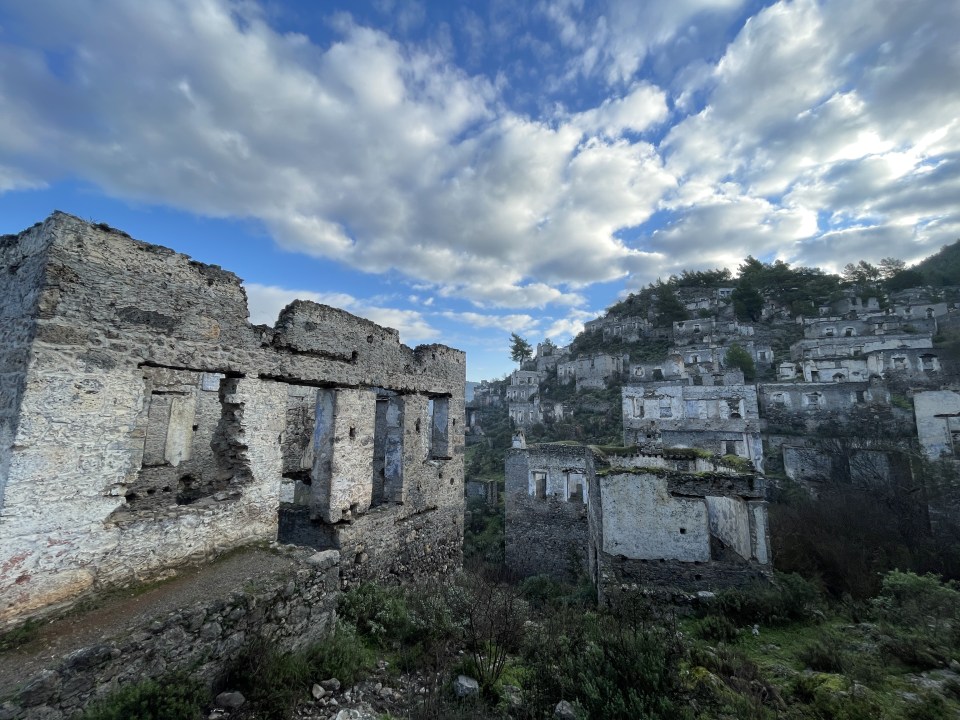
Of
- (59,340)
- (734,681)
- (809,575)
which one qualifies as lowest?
(809,575)

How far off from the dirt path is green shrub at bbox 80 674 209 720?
59 cm

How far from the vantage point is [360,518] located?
7609 mm

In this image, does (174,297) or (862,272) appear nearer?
(174,297)

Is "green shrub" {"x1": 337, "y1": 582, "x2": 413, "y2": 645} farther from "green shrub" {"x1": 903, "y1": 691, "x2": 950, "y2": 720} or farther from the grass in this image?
"green shrub" {"x1": 903, "y1": 691, "x2": 950, "y2": 720}

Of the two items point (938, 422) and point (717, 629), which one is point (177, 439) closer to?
point (717, 629)

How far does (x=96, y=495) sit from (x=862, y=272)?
231ft

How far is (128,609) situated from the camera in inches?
166

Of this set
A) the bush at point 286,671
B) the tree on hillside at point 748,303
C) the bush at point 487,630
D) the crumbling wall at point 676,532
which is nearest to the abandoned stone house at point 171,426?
the bush at point 286,671

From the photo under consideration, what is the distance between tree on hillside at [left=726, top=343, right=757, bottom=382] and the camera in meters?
34.2

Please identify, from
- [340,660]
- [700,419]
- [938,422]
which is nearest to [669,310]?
[700,419]

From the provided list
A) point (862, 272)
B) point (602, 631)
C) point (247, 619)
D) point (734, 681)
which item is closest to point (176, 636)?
point (247, 619)

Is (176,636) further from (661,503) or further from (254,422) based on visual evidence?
(661,503)

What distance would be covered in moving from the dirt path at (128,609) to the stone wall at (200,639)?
0.37 ft

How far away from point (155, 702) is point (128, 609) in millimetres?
1330
